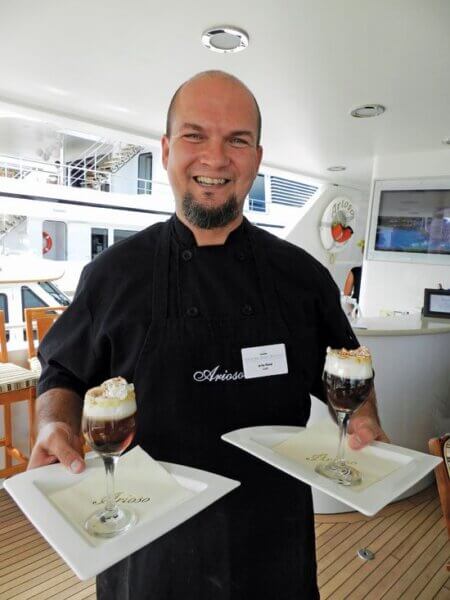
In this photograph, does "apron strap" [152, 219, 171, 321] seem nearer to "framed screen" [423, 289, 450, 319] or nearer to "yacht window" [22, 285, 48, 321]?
"framed screen" [423, 289, 450, 319]

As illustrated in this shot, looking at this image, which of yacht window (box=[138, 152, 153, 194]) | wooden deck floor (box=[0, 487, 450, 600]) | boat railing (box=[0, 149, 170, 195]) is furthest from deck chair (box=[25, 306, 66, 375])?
yacht window (box=[138, 152, 153, 194])

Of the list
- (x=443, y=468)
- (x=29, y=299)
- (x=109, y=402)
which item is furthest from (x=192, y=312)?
(x=29, y=299)

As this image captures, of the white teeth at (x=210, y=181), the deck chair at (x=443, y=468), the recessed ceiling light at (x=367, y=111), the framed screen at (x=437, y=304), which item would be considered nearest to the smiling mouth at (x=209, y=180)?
the white teeth at (x=210, y=181)

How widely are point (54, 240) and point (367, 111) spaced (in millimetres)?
7130

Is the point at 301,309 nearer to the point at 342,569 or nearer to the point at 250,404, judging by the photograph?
the point at 250,404

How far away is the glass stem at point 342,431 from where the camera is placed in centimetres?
107

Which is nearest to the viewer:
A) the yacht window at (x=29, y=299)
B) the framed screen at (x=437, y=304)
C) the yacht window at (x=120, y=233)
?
the framed screen at (x=437, y=304)

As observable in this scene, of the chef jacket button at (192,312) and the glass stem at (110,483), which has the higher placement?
the chef jacket button at (192,312)

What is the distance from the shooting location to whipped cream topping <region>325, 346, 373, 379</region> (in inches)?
42.9

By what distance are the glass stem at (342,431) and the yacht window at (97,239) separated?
343 inches

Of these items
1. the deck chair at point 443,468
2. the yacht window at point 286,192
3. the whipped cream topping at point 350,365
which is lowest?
the deck chair at point 443,468

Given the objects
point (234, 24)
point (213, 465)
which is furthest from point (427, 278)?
point (213, 465)

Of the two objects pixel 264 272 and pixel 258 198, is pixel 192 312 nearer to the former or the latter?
pixel 264 272

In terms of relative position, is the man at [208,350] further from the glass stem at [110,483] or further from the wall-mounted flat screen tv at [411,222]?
the wall-mounted flat screen tv at [411,222]
